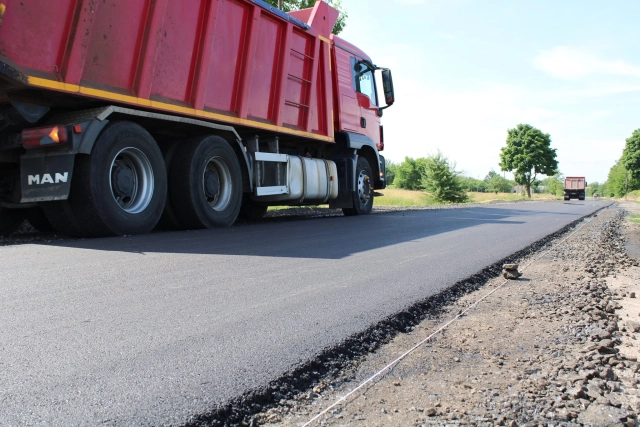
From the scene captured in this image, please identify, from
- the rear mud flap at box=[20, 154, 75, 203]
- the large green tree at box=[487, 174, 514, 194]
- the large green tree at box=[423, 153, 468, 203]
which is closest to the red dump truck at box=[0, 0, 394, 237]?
the rear mud flap at box=[20, 154, 75, 203]

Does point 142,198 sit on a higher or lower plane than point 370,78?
lower

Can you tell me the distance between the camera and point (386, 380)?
6.89ft

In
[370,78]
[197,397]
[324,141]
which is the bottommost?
[197,397]

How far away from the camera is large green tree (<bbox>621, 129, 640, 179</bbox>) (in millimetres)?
66650

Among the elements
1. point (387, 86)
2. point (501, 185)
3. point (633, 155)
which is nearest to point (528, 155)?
point (633, 155)

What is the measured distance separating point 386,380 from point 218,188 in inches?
234

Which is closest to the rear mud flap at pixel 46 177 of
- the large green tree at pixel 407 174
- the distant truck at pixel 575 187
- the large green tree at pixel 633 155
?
the distant truck at pixel 575 187

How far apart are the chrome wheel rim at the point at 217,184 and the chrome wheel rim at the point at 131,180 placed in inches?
44.8

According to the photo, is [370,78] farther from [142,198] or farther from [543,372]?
[543,372]

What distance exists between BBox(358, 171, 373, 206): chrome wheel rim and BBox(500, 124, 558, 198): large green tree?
5285 centimetres

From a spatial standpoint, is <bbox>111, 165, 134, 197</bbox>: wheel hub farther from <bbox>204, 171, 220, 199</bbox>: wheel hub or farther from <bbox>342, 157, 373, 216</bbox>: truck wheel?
<bbox>342, 157, 373, 216</bbox>: truck wheel

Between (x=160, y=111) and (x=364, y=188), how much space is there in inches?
237

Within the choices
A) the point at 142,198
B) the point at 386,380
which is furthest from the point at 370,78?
the point at 386,380

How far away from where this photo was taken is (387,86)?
1190cm
